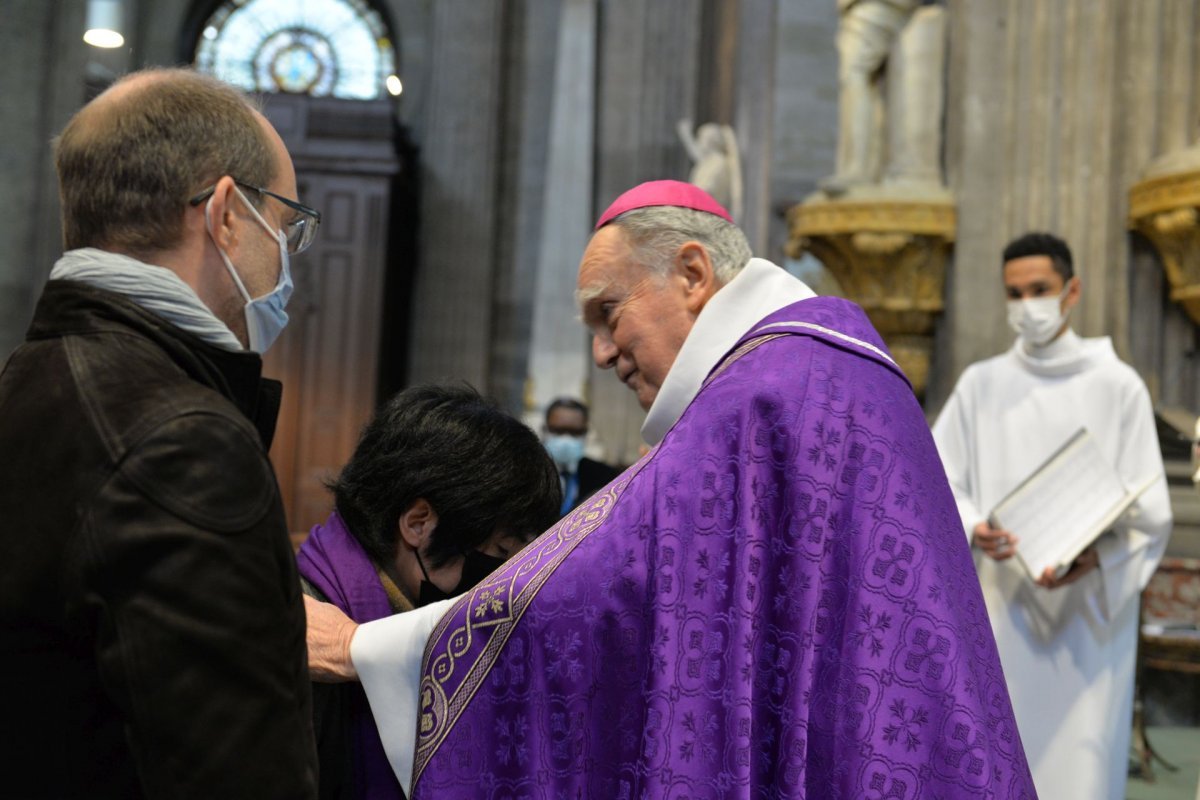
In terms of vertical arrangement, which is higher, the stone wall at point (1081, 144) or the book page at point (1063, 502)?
the stone wall at point (1081, 144)

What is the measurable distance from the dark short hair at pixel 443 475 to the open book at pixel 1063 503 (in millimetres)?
2391

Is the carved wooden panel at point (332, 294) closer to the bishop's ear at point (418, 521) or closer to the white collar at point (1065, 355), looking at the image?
the white collar at point (1065, 355)

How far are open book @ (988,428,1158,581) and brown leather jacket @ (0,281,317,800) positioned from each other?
3.14m

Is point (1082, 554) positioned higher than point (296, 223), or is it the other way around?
point (296, 223)

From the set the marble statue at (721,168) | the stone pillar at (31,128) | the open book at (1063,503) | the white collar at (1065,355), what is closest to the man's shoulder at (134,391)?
the stone pillar at (31,128)

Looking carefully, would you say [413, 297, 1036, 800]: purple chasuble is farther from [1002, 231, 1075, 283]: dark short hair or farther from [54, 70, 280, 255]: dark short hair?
[1002, 231, 1075, 283]: dark short hair

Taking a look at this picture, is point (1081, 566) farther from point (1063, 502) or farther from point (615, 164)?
point (615, 164)

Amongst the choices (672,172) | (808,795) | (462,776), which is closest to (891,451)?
(808,795)

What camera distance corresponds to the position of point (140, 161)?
136cm

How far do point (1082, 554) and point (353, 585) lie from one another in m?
2.81

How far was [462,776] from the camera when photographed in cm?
189

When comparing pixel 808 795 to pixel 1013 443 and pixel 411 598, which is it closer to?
pixel 411 598

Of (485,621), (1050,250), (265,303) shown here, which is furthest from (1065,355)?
(265,303)

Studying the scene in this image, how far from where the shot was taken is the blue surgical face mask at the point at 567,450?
21.7ft
